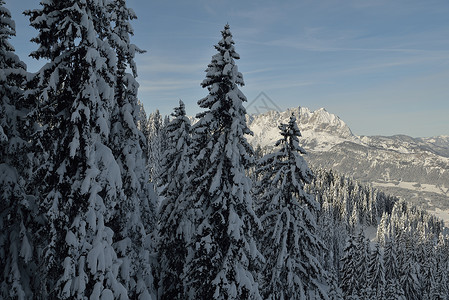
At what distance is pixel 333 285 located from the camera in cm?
3497

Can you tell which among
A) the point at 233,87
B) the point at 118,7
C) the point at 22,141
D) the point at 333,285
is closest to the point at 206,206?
the point at 233,87

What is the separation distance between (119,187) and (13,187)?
4.83 m

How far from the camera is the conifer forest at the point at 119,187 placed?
9250 millimetres

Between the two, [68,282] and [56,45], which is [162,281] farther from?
[56,45]

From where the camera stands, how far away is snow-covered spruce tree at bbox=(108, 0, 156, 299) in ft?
43.5

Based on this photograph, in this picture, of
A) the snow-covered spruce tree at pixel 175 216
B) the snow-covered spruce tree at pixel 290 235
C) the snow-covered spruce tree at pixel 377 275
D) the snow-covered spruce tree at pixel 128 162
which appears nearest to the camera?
the snow-covered spruce tree at pixel 128 162

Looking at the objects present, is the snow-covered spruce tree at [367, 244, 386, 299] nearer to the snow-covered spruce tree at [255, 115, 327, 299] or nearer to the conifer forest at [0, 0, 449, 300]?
the snow-covered spruce tree at [255, 115, 327, 299]

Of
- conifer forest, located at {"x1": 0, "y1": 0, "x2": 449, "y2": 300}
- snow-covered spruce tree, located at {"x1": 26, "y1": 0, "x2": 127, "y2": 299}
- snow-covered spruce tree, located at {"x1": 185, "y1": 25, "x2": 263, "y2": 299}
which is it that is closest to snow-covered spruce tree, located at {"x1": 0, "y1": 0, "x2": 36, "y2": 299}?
conifer forest, located at {"x1": 0, "y1": 0, "x2": 449, "y2": 300}

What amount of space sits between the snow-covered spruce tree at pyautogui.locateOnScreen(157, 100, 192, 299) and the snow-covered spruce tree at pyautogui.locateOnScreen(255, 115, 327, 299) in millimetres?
4846

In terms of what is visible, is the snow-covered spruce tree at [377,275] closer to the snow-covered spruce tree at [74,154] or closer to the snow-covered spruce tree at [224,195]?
the snow-covered spruce tree at [224,195]

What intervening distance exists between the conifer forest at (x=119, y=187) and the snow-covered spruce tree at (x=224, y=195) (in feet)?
0.21

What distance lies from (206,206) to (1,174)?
8.12 meters

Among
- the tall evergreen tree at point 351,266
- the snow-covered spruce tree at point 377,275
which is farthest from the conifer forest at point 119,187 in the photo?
the snow-covered spruce tree at point 377,275

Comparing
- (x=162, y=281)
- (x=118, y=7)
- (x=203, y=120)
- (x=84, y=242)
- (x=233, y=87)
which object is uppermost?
(x=118, y=7)
